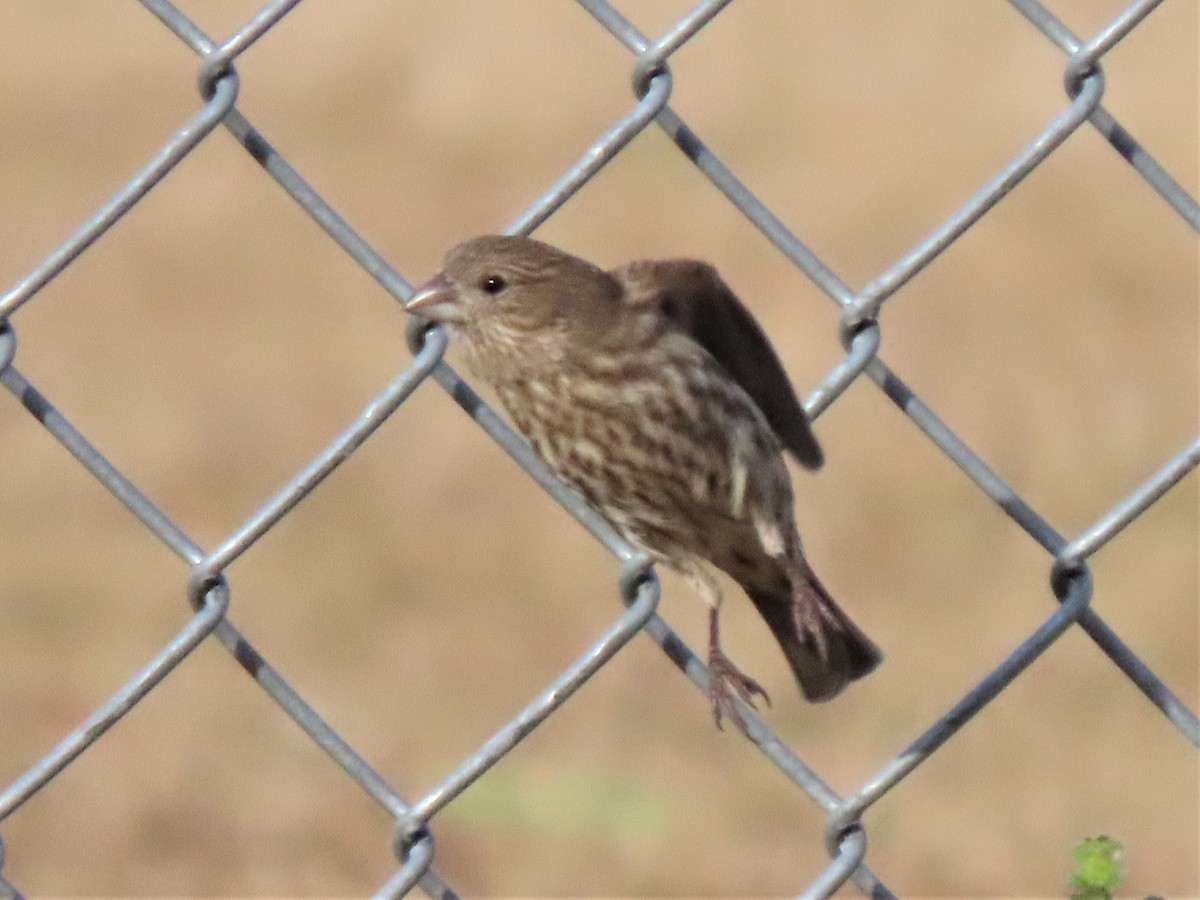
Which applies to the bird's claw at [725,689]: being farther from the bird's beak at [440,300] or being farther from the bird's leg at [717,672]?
the bird's beak at [440,300]

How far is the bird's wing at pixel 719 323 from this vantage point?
3.95 m

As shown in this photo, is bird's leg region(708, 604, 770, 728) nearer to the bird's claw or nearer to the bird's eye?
the bird's claw

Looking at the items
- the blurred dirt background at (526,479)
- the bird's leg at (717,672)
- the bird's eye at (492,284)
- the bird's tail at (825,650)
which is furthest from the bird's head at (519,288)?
the blurred dirt background at (526,479)

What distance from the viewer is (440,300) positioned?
3969 mm

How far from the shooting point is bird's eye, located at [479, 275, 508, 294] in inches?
162

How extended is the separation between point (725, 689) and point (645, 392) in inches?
29.7

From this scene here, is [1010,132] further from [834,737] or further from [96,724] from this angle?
[96,724]

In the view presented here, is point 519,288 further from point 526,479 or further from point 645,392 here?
point 526,479

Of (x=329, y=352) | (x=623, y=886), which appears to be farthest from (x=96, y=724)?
(x=329, y=352)

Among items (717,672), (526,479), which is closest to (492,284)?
(717,672)

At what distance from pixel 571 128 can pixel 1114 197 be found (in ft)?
7.64

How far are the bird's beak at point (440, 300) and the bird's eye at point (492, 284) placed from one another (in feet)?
0.19

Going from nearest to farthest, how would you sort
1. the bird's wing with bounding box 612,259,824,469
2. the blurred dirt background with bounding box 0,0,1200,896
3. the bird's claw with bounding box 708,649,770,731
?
the bird's claw with bounding box 708,649,770,731, the bird's wing with bounding box 612,259,824,469, the blurred dirt background with bounding box 0,0,1200,896

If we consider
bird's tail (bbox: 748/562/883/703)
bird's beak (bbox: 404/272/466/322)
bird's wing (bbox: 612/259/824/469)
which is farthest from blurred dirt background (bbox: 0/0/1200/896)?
bird's beak (bbox: 404/272/466/322)
